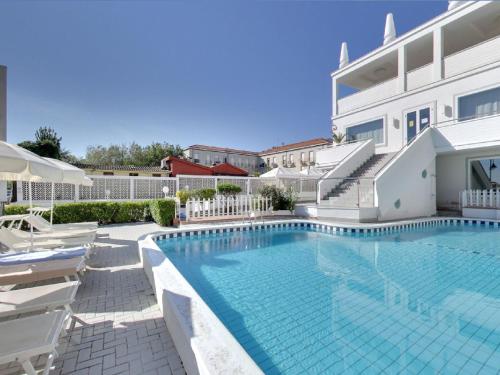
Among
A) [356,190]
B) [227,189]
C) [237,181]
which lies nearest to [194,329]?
[356,190]

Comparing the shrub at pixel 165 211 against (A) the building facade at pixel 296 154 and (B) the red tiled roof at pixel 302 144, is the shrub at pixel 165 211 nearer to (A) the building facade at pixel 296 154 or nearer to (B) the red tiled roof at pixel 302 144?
(A) the building facade at pixel 296 154

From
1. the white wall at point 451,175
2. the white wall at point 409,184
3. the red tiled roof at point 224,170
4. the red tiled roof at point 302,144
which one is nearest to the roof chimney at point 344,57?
the white wall at point 409,184

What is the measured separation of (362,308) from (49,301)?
182 inches

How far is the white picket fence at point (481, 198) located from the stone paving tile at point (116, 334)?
16.2 meters

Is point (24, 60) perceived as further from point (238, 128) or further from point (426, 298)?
point (238, 128)

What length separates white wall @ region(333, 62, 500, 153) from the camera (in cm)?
1242

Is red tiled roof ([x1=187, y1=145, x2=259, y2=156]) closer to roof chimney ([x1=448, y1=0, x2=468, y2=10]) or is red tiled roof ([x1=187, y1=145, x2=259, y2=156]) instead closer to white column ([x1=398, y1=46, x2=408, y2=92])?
white column ([x1=398, y1=46, x2=408, y2=92])

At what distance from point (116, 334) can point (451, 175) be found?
728 inches

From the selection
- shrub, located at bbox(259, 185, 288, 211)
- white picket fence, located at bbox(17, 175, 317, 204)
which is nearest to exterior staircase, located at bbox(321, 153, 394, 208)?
shrub, located at bbox(259, 185, 288, 211)

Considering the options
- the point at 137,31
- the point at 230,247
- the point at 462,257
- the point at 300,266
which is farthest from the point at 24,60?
the point at 462,257

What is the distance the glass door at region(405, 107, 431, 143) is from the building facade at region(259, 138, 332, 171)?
23956mm

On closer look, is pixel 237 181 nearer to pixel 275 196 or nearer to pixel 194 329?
pixel 275 196

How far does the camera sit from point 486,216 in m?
12.3

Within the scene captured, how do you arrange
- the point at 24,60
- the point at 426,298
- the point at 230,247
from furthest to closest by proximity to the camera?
the point at 24,60 → the point at 230,247 → the point at 426,298
